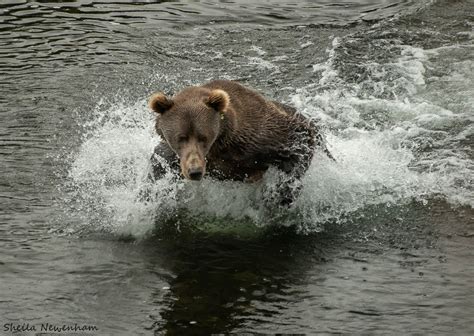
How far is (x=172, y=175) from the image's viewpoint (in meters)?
8.35

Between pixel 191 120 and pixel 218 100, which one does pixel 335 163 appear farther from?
pixel 191 120

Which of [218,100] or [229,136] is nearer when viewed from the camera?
[218,100]

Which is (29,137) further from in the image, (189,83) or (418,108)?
(418,108)

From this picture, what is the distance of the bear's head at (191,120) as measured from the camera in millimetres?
7574

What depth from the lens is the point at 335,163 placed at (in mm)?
9570

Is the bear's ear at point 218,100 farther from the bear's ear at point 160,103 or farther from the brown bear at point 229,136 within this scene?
the bear's ear at point 160,103

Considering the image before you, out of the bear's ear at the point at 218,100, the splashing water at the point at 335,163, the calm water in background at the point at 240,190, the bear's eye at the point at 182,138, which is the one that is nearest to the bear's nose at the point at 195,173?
the bear's eye at the point at 182,138

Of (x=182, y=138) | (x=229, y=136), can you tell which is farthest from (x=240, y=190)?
(x=182, y=138)

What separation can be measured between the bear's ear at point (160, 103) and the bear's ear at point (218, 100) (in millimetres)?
347
